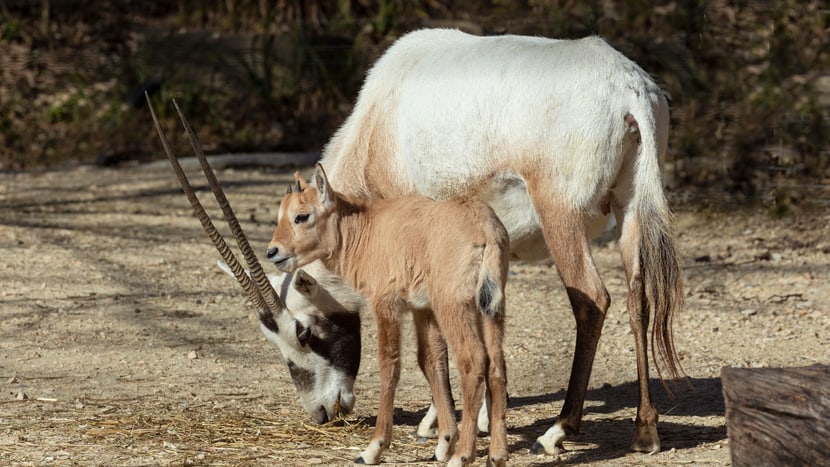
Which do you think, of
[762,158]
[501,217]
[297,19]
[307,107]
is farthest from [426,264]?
[297,19]

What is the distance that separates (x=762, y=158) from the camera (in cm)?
→ 1161

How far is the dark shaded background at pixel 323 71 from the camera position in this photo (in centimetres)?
1170

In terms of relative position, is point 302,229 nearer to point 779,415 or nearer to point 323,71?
point 779,415

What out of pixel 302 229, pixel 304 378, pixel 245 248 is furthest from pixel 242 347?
pixel 302 229

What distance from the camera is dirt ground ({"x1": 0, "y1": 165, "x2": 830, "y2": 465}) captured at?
5449mm

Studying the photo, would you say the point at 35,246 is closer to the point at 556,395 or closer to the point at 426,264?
the point at 556,395

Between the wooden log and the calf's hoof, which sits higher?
the wooden log

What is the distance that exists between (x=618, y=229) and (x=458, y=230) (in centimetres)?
114

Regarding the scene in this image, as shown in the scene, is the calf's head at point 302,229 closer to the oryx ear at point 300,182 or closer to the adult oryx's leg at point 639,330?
the oryx ear at point 300,182

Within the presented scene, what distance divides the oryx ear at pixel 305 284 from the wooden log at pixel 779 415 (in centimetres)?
232

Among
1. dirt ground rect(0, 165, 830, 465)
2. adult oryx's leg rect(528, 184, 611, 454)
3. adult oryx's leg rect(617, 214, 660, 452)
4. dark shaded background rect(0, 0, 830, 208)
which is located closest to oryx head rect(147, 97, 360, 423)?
dirt ground rect(0, 165, 830, 465)

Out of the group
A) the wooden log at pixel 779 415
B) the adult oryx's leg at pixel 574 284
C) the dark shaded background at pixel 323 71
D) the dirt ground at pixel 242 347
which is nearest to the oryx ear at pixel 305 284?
the dirt ground at pixel 242 347

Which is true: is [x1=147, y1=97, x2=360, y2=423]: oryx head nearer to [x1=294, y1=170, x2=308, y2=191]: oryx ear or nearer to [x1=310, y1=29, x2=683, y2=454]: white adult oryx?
[x1=294, y1=170, x2=308, y2=191]: oryx ear

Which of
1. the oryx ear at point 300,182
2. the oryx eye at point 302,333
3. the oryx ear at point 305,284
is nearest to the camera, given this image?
the oryx ear at point 300,182
